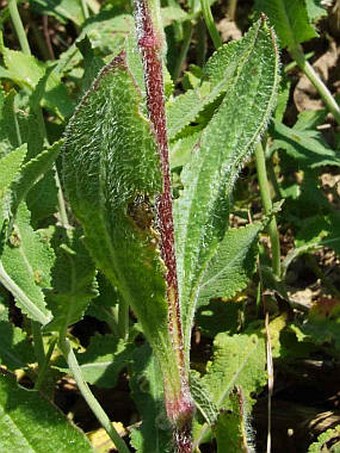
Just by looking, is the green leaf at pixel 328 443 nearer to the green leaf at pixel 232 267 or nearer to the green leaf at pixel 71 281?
the green leaf at pixel 232 267

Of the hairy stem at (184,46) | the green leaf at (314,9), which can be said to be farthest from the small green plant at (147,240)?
the hairy stem at (184,46)

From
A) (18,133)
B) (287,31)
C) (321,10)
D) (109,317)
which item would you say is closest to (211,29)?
(287,31)

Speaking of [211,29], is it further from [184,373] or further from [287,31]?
[184,373]

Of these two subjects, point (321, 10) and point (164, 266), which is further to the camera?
point (321, 10)

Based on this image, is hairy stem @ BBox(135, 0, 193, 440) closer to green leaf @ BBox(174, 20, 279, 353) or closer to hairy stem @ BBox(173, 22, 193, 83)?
green leaf @ BBox(174, 20, 279, 353)

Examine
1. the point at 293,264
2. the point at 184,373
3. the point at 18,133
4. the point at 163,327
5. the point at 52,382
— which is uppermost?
the point at 18,133

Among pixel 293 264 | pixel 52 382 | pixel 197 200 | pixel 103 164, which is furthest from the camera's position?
pixel 293 264
